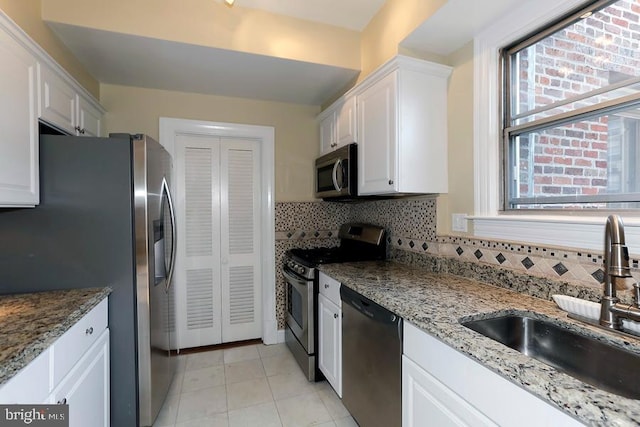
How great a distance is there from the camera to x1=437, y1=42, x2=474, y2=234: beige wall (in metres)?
1.81

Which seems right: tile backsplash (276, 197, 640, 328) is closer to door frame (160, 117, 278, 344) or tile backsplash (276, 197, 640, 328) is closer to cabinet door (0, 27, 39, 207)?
door frame (160, 117, 278, 344)

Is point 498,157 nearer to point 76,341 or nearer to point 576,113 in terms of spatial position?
point 576,113

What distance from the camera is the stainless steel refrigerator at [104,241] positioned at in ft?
5.08

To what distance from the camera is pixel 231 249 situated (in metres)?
2.90

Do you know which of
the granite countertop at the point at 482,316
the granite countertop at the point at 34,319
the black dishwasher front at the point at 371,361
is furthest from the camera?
the black dishwasher front at the point at 371,361

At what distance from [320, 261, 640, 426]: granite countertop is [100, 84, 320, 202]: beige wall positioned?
1165mm

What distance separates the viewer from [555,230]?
136 centimetres

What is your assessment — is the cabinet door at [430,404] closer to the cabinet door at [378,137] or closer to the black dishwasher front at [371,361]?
the black dishwasher front at [371,361]

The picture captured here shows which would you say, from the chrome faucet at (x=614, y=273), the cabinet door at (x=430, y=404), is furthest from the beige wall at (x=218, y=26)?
the cabinet door at (x=430, y=404)

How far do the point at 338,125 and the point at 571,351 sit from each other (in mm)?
2037

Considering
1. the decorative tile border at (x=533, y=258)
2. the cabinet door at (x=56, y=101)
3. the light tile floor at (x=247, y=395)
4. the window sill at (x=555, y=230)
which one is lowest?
the light tile floor at (x=247, y=395)

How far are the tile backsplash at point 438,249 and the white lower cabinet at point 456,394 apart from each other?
676mm

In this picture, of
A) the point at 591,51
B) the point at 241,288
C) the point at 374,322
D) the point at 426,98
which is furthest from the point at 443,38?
the point at 241,288

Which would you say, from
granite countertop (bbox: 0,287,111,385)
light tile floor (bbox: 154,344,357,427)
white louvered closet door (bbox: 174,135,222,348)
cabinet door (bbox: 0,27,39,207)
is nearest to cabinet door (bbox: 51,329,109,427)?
granite countertop (bbox: 0,287,111,385)
